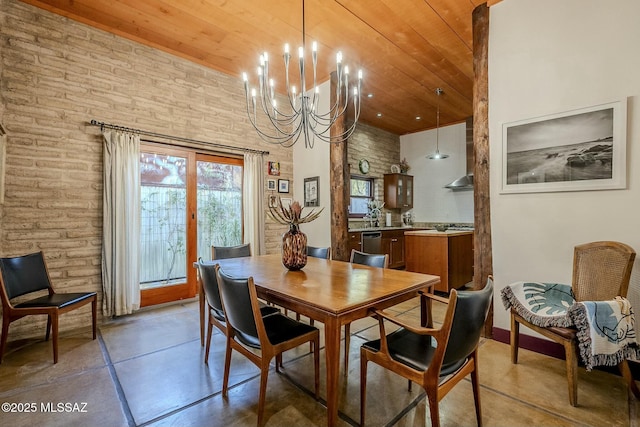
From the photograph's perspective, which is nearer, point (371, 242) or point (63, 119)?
point (63, 119)

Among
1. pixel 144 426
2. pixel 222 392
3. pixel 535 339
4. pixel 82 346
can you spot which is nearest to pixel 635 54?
pixel 535 339

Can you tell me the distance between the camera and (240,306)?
159 cm

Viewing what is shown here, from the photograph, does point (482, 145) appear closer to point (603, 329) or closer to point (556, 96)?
point (556, 96)

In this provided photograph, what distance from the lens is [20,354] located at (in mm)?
2420

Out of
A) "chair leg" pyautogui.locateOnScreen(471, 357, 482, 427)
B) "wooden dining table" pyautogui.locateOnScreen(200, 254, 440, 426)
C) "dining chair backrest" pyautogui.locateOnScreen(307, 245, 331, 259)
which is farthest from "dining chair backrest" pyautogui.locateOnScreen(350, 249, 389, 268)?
"chair leg" pyautogui.locateOnScreen(471, 357, 482, 427)

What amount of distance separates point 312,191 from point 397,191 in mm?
2817

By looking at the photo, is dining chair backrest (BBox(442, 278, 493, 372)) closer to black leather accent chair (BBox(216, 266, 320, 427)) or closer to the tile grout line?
black leather accent chair (BBox(216, 266, 320, 427))

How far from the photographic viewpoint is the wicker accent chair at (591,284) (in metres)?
1.79

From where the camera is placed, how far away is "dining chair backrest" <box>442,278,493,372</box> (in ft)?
4.12

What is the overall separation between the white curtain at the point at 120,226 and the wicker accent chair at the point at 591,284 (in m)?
3.81

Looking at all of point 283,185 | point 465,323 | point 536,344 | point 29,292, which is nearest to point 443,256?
point 536,344

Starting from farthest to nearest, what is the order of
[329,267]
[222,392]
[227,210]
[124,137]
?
[227,210], [124,137], [329,267], [222,392]

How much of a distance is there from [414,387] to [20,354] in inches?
127

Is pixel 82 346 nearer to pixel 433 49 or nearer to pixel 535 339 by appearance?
pixel 535 339
